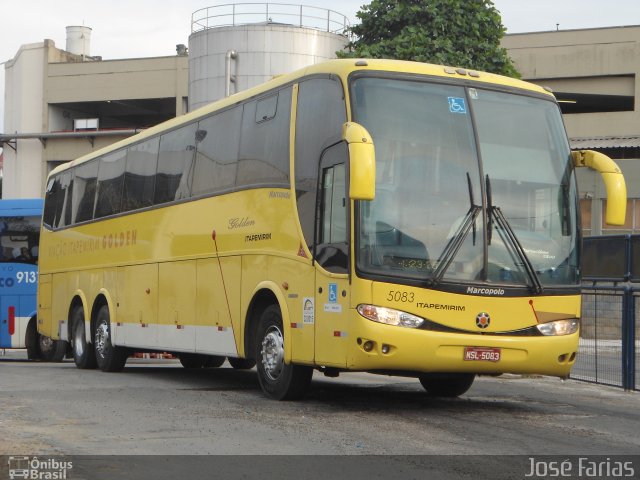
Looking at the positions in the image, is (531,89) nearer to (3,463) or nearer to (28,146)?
(3,463)

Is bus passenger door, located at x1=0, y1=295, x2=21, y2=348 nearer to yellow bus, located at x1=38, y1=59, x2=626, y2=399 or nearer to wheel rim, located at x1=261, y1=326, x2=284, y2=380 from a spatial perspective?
yellow bus, located at x1=38, y1=59, x2=626, y2=399

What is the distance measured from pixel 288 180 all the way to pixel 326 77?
1.26m

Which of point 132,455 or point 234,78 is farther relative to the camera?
point 234,78

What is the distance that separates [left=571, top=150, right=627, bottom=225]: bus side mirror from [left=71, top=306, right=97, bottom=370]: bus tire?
10625mm

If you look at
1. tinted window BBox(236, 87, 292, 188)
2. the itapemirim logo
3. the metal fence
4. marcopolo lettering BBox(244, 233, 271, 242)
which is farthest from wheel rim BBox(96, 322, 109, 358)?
the itapemirim logo

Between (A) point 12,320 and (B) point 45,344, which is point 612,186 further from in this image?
(A) point 12,320

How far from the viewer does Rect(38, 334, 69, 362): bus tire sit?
26.3m

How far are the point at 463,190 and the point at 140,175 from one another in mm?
7865

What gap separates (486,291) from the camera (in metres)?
11.4

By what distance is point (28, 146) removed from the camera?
6688 centimetres

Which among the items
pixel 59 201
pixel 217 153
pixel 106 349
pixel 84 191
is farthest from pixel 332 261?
pixel 59 201

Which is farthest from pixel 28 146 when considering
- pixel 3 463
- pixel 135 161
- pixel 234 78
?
pixel 3 463

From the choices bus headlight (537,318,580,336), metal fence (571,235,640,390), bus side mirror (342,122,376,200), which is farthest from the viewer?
metal fence (571,235,640,390)

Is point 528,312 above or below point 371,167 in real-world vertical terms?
below
